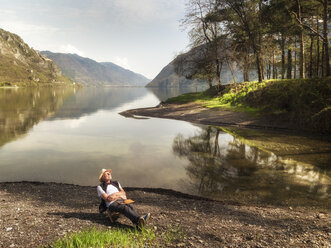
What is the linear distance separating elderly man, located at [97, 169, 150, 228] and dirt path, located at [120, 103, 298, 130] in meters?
24.2

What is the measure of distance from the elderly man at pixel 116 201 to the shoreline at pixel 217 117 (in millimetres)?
23554

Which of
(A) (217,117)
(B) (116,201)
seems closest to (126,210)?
(B) (116,201)

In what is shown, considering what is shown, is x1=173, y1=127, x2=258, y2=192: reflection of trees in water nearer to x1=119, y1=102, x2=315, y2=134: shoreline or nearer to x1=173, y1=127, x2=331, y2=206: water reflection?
x1=173, y1=127, x2=331, y2=206: water reflection

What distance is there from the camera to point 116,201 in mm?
7875

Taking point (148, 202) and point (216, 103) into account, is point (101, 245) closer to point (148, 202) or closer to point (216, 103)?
point (148, 202)

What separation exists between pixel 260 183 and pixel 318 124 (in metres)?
16.5

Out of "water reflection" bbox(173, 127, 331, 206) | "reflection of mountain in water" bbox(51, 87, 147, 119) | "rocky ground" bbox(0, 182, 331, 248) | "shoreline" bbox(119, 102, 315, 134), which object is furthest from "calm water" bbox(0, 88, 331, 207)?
"reflection of mountain in water" bbox(51, 87, 147, 119)

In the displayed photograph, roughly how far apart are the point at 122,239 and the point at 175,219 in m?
2.41

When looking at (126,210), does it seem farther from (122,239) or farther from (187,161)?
(187,161)

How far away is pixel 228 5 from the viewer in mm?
44000

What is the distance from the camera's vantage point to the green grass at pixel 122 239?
6.02 m

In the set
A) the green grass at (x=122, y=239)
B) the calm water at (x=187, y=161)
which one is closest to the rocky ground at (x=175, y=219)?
the green grass at (x=122, y=239)

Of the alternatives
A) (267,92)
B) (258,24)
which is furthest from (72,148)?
(258,24)

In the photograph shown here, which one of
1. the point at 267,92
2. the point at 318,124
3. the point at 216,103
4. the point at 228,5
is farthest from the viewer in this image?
the point at 228,5
